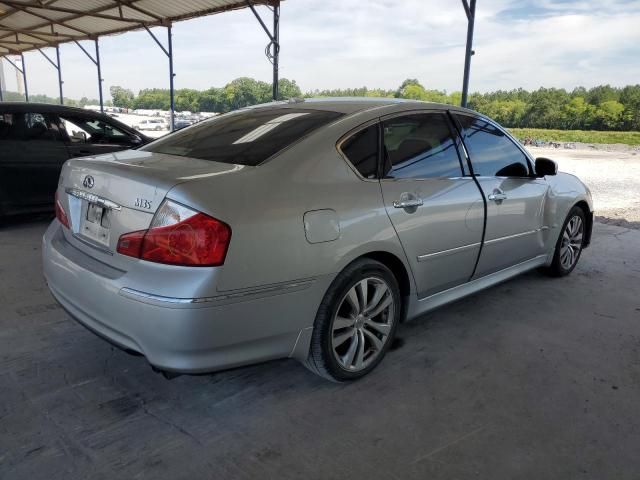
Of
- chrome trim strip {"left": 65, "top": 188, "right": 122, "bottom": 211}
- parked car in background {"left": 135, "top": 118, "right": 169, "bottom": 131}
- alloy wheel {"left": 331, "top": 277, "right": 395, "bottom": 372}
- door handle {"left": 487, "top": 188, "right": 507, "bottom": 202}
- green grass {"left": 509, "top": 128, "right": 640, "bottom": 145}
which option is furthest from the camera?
green grass {"left": 509, "top": 128, "right": 640, "bottom": 145}

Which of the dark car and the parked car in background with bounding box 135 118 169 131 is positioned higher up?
the parked car in background with bounding box 135 118 169 131

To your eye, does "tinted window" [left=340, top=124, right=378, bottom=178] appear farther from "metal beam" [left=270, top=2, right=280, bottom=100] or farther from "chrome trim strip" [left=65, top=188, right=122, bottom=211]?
"metal beam" [left=270, top=2, right=280, bottom=100]

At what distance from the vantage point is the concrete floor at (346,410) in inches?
75.6

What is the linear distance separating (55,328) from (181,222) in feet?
5.58

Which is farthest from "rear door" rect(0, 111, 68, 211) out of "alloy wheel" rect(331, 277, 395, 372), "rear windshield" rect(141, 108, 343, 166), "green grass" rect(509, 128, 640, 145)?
"green grass" rect(509, 128, 640, 145)

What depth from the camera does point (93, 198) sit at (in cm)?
225

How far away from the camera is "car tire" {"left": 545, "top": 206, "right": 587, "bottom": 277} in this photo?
163 inches

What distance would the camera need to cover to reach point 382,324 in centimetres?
262

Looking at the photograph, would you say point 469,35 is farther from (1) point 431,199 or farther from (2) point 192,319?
(2) point 192,319

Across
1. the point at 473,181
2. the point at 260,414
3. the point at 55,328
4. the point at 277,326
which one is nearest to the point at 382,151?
the point at 473,181

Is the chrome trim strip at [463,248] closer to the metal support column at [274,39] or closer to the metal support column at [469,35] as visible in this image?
the metal support column at [469,35]

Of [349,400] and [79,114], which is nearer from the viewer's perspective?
[349,400]

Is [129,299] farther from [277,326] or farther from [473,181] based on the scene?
[473,181]

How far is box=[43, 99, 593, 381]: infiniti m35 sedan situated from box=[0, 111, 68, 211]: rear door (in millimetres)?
3147
